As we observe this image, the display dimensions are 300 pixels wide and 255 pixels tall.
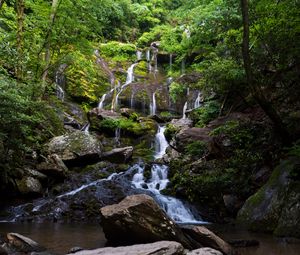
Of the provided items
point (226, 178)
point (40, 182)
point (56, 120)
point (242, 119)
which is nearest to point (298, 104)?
point (242, 119)

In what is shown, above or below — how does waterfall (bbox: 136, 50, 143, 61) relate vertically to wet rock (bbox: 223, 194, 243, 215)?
above

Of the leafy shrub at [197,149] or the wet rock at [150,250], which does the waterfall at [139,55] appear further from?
the wet rock at [150,250]

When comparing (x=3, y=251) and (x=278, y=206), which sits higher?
(x=3, y=251)

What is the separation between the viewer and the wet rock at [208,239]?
628 centimetres

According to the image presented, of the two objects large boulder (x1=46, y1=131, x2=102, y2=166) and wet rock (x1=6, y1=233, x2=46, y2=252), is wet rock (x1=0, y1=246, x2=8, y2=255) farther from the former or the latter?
large boulder (x1=46, y1=131, x2=102, y2=166)

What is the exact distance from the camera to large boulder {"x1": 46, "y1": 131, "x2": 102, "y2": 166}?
1423cm

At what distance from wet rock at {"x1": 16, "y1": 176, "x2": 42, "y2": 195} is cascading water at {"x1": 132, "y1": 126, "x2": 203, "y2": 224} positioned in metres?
3.38

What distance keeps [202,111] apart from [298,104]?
679 cm

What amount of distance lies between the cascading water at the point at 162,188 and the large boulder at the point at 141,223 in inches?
154

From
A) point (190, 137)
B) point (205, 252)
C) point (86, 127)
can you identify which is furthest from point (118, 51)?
point (205, 252)

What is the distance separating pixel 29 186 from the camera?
466 inches

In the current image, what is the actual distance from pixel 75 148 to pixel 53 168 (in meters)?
1.82

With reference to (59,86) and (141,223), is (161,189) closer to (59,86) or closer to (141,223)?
(141,223)

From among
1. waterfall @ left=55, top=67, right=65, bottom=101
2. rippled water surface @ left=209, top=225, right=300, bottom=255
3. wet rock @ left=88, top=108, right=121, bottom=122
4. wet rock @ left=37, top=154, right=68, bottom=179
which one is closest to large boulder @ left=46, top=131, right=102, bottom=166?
wet rock @ left=37, top=154, right=68, bottom=179
